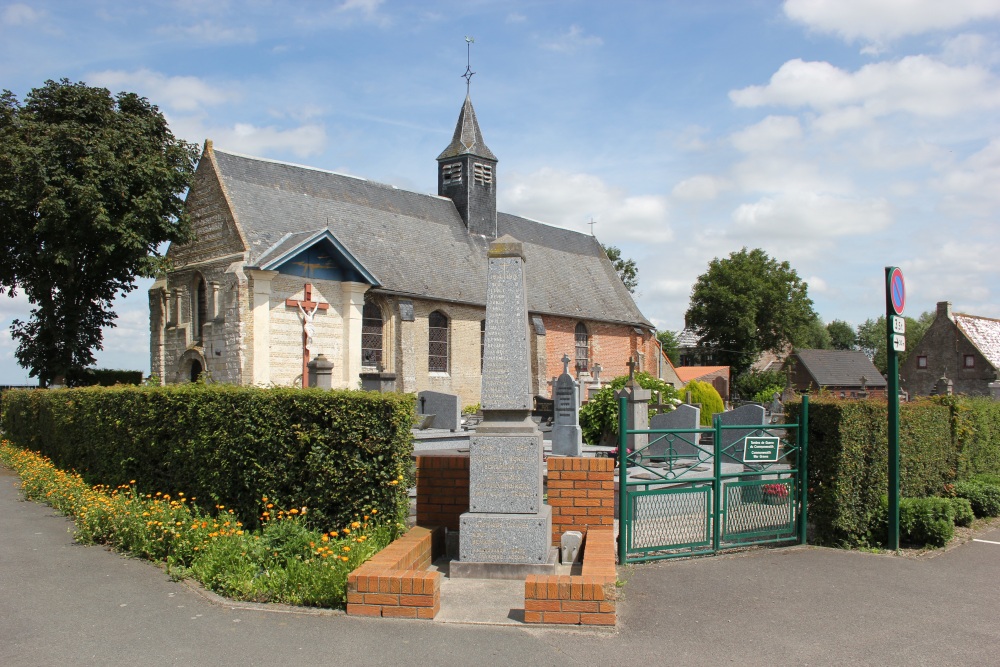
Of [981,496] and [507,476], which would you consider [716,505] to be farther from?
[981,496]

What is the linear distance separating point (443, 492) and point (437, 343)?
20195 mm

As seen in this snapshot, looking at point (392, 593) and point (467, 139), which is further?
point (467, 139)

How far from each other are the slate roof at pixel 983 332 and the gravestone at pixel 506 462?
44588 millimetres

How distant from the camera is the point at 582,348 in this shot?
34.2 m

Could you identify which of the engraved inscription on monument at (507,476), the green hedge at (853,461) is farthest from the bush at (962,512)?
the engraved inscription on monument at (507,476)

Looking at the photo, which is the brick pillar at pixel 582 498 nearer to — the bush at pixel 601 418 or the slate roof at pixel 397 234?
the bush at pixel 601 418

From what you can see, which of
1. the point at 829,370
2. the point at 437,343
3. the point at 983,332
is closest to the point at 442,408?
the point at 437,343

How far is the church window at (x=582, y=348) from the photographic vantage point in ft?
111

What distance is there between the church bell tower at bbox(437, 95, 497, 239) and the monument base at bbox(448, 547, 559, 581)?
84.8ft

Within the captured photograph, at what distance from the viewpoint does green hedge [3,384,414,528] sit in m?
7.08

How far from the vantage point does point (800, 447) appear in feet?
28.6

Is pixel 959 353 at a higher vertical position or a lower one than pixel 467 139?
lower

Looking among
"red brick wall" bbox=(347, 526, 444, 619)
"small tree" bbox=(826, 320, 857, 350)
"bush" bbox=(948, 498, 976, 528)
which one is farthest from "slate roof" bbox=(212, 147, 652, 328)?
"small tree" bbox=(826, 320, 857, 350)

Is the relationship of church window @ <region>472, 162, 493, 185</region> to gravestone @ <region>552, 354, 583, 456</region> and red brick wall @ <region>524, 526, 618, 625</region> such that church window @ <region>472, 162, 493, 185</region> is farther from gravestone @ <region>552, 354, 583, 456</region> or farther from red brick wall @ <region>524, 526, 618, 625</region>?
red brick wall @ <region>524, 526, 618, 625</region>
